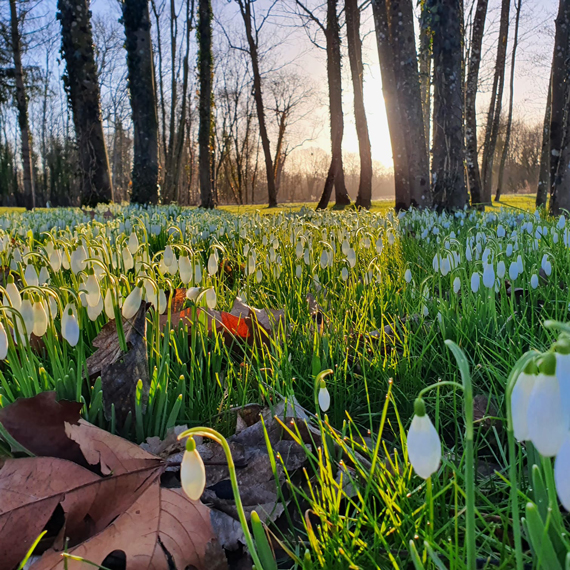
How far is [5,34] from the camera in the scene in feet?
67.4

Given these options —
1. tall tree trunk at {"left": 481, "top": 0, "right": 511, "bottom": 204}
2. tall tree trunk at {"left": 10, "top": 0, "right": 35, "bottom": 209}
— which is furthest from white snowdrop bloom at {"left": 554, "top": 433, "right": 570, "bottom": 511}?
tall tree trunk at {"left": 10, "top": 0, "right": 35, "bottom": 209}

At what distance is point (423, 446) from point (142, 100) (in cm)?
1465

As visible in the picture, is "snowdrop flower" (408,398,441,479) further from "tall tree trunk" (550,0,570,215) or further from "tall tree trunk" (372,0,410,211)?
"tall tree trunk" (372,0,410,211)

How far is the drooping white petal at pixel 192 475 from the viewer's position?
2.35 feet

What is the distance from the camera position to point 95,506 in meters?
1.16

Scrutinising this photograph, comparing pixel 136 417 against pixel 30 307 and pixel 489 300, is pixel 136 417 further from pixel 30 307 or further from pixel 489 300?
pixel 489 300

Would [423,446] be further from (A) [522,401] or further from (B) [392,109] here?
(B) [392,109]

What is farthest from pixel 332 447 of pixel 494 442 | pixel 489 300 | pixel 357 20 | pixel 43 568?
pixel 357 20

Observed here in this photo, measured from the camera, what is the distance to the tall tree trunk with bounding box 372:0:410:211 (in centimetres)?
987

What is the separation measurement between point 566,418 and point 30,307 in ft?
5.07

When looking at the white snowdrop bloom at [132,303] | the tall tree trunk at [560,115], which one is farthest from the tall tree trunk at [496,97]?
the white snowdrop bloom at [132,303]

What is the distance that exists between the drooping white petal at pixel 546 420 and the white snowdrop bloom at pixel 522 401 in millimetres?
18

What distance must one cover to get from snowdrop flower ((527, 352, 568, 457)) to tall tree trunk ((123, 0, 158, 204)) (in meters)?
14.1

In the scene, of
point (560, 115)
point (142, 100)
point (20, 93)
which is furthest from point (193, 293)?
point (20, 93)
